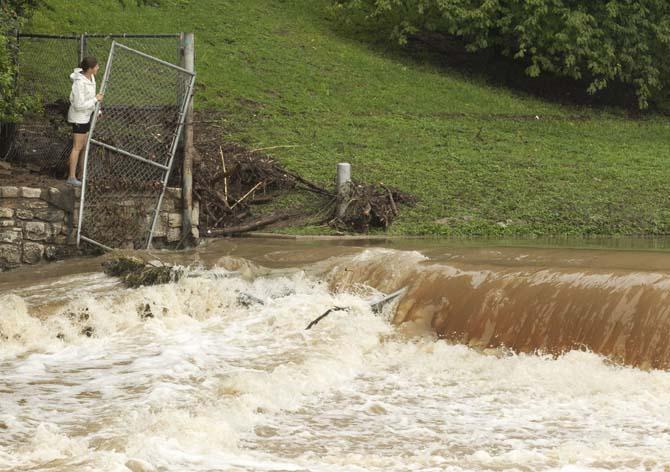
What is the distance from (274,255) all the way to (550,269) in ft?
12.3

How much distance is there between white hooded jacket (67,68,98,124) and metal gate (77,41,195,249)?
7.0 inches

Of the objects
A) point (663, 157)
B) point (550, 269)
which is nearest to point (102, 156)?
point (550, 269)

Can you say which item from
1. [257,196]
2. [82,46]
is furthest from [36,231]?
[257,196]

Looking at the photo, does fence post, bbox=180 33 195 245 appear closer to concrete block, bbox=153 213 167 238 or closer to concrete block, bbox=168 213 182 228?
concrete block, bbox=168 213 182 228

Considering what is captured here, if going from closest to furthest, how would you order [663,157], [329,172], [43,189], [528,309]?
[528,309]
[43,189]
[329,172]
[663,157]

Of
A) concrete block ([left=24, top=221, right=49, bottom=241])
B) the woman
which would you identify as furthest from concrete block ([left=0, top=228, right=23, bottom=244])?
the woman

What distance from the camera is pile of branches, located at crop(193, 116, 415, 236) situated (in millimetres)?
14133

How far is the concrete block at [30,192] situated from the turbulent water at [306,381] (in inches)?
48.8

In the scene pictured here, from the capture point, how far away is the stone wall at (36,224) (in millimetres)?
11750

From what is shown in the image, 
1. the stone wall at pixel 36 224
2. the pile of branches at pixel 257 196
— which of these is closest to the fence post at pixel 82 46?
the pile of branches at pixel 257 196

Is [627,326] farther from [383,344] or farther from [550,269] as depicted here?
[383,344]

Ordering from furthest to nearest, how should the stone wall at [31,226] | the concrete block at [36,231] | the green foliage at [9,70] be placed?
the green foliage at [9,70] < the concrete block at [36,231] < the stone wall at [31,226]

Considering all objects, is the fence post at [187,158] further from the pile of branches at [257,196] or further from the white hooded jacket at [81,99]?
the white hooded jacket at [81,99]

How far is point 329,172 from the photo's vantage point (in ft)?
53.3
